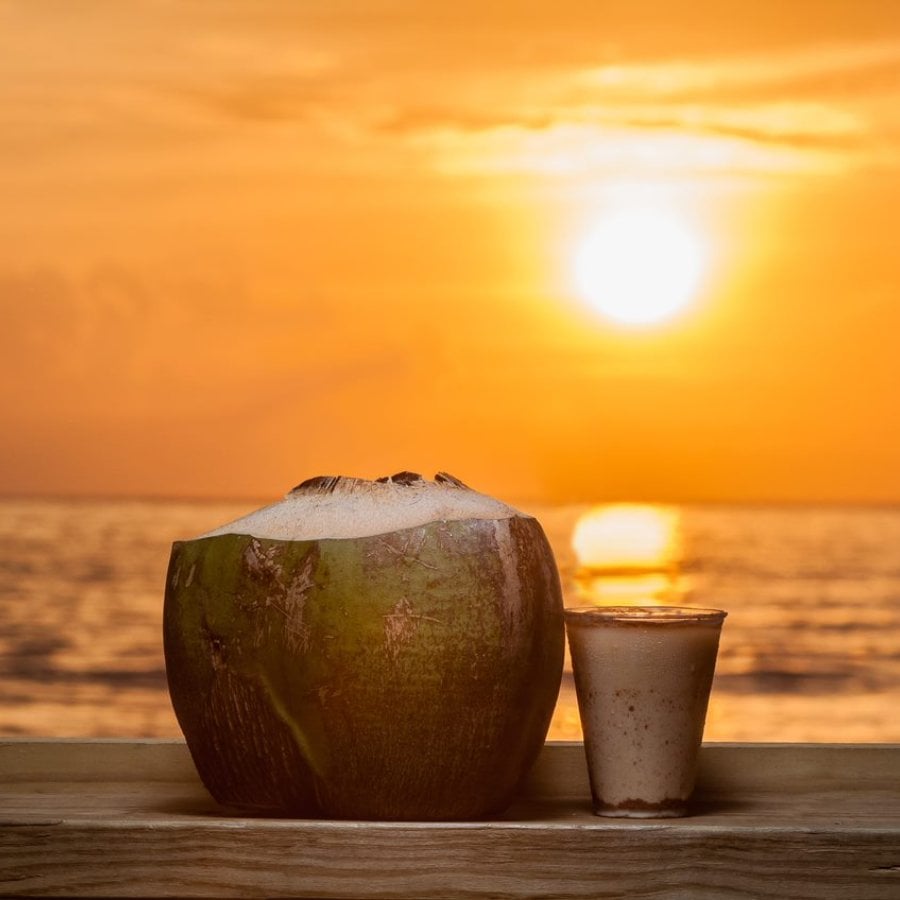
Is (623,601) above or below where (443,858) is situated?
below

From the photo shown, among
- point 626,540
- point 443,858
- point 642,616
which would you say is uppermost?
point 642,616

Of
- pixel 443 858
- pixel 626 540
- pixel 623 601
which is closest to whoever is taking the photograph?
pixel 443 858

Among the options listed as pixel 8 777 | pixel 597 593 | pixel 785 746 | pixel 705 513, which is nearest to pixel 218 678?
pixel 8 777

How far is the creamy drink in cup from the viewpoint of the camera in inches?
44.2

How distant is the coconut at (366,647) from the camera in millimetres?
1063

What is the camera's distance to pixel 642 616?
1.14 m

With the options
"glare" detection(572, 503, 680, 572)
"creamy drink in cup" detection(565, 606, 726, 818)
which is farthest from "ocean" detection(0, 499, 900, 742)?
"creamy drink in cup" detection(565, 606, 726, 818)

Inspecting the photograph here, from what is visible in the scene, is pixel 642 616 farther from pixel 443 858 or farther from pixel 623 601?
pixel 623 601

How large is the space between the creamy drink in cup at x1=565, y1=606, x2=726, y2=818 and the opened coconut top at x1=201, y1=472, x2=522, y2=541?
0.12 m

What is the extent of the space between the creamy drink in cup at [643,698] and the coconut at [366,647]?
1.5 inches

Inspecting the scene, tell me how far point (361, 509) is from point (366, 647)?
0.35ft

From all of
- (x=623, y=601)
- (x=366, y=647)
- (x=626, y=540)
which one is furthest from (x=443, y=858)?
(x=626, y=540)

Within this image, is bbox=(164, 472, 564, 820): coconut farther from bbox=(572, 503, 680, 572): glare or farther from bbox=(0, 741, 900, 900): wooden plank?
bbox=(572, 503, 680, 572): glare

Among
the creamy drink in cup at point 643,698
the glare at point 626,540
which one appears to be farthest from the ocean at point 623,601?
the creamy drink in cup at point 643,698
